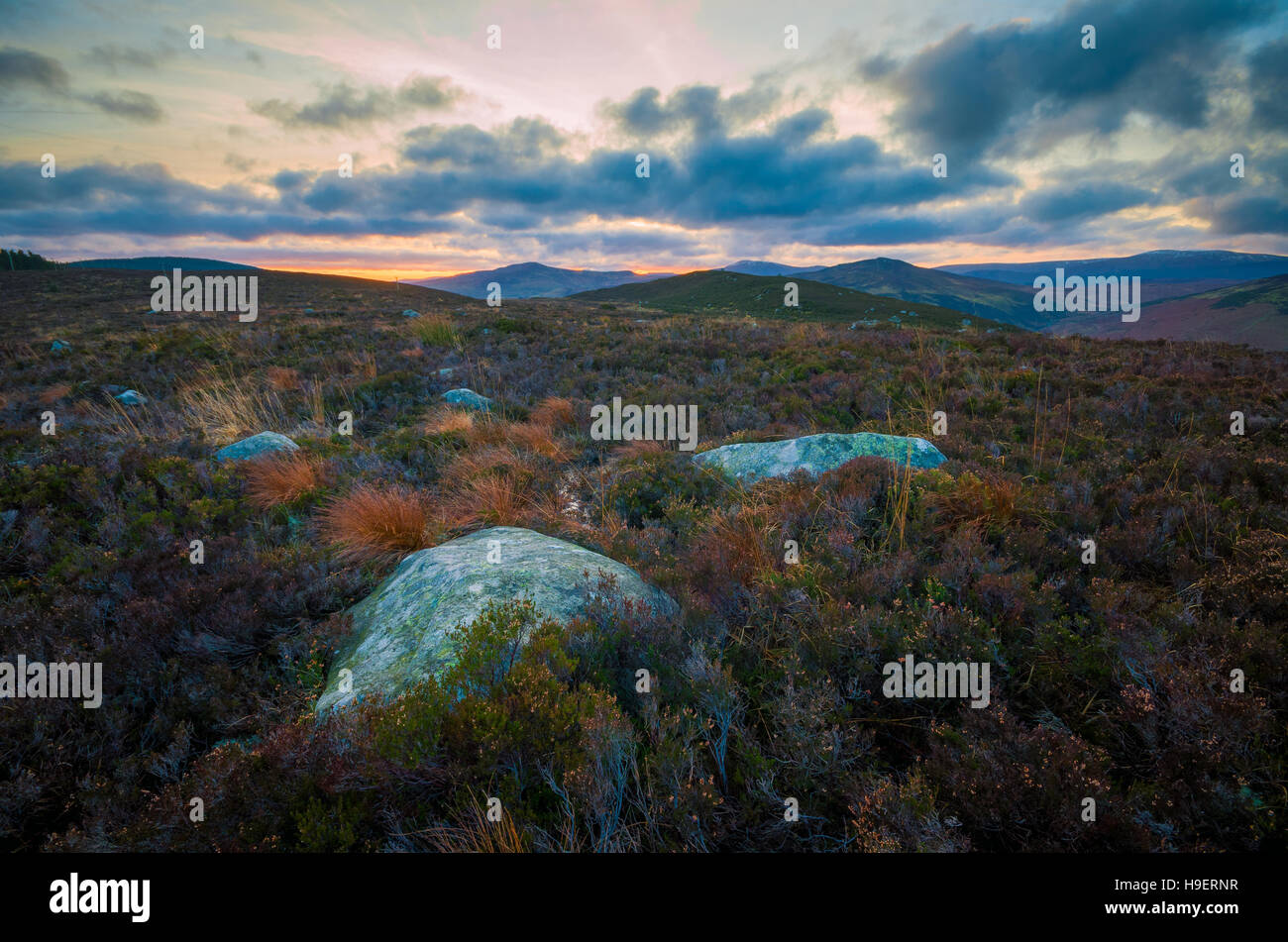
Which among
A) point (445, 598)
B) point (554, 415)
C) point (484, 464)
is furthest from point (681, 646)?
point (554, 415)

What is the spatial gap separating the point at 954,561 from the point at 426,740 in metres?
3.66

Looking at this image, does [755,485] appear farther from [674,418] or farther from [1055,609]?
[674,418]

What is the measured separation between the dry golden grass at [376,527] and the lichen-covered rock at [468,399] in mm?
4999

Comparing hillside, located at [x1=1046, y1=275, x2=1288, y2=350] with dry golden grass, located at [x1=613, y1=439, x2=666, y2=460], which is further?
hillside, located at [x1=1046, y1=275, x2=1288, y2=350]

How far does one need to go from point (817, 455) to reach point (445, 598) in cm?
465

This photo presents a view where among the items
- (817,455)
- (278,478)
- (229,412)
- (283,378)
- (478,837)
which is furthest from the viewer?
(283,378)

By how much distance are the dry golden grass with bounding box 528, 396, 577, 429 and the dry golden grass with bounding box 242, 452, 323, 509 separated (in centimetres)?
373

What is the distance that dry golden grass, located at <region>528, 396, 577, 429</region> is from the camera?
9.51 metres

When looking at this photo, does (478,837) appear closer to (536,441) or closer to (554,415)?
(536,441)

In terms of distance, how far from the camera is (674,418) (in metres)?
9.43

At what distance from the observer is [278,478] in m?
6.05

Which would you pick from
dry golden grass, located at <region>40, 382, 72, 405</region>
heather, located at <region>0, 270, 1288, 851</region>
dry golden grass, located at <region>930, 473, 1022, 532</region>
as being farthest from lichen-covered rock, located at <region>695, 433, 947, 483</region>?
dry golden grass, located at <region>40, 382, 72, 405</region>

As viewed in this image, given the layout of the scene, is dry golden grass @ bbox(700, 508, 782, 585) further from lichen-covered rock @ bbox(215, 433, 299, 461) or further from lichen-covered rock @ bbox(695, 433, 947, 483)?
lichen-covered rock @ bbox(215, 433, 299, 461)
